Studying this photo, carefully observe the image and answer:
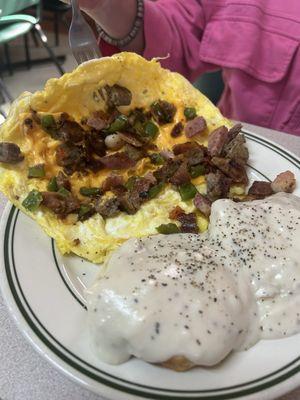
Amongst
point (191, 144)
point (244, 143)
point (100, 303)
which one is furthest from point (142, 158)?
point (100, 303)

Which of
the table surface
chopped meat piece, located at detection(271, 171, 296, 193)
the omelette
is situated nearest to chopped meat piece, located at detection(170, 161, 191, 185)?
the omelette

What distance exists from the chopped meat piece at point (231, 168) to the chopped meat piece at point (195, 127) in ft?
0.37

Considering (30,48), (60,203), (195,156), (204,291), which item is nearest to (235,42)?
(195,156)

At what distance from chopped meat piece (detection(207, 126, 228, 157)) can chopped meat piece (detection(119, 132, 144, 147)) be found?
20cm

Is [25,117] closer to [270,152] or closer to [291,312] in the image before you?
[270,152]

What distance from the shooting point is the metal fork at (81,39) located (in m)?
1.38

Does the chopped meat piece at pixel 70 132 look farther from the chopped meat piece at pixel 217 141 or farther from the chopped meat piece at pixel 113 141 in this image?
the chopped meat piece at pixel 217 141

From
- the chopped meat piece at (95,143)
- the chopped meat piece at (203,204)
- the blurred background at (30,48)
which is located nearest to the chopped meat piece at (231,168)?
the chopped meat piece at (203,204)

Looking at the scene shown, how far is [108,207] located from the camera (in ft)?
3.90

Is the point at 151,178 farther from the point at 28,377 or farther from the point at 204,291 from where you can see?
the point at 28,377

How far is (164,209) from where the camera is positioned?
123 centimetres

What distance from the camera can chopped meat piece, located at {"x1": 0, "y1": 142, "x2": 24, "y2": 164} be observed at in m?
1.15

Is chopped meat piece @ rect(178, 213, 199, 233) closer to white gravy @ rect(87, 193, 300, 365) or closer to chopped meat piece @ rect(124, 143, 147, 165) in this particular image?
white gravy @ rect(87, 193, 300, 365)

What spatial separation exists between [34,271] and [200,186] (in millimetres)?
518
